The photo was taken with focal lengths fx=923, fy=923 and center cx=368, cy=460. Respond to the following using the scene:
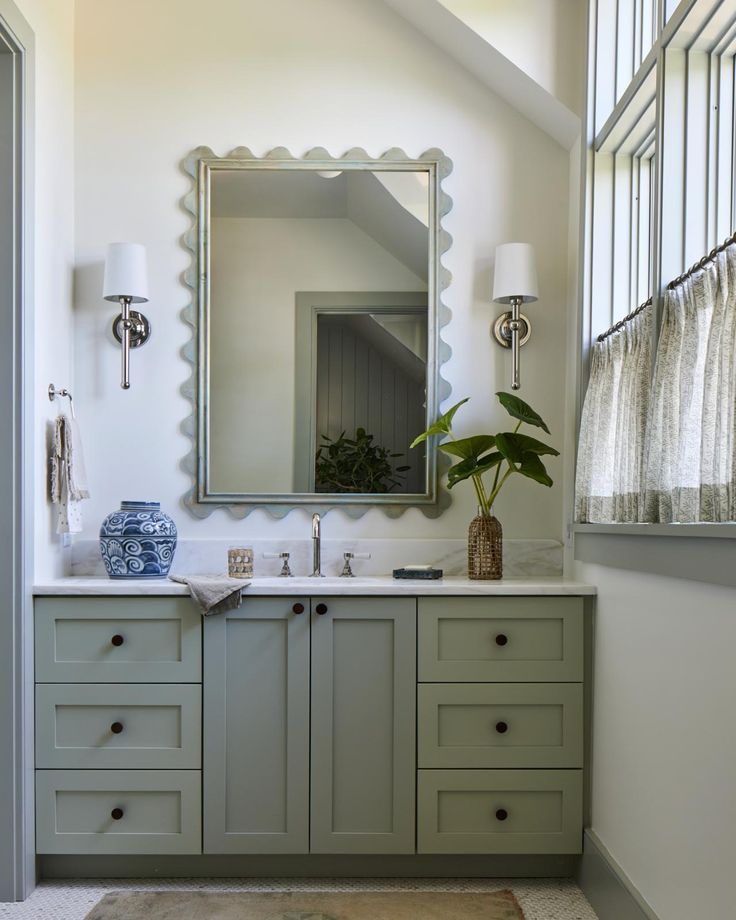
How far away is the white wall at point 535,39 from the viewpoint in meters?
2.81

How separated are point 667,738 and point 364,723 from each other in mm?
894

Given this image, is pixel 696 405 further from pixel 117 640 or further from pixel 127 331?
pixel 127 331

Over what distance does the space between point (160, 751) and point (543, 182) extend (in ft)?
7.05

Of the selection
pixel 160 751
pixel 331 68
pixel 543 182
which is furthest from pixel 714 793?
pixel 331 68

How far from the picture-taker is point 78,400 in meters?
3.01

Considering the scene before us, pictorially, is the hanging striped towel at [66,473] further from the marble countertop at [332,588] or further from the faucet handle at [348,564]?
the faucet handle at [348,564]

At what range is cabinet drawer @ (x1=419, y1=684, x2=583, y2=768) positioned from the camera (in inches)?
101

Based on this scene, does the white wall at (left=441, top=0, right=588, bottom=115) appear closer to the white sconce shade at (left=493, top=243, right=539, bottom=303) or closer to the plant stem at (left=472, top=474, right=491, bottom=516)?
the white sconce shade at (left=493, top=243, right=539, bottom=303)

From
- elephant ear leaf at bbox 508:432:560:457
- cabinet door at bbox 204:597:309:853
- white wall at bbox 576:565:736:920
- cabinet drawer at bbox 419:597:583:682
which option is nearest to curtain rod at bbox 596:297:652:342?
elephant ear leaf at bbox 508:432:560:457

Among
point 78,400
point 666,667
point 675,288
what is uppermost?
point 675,288

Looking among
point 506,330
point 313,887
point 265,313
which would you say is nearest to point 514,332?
point 506,330

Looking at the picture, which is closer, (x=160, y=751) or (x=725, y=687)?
(x=725, y=687)

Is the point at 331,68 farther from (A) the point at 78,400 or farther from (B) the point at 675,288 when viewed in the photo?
(B) the point at 675,288

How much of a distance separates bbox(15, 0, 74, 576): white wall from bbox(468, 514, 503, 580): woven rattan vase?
1285 mm
